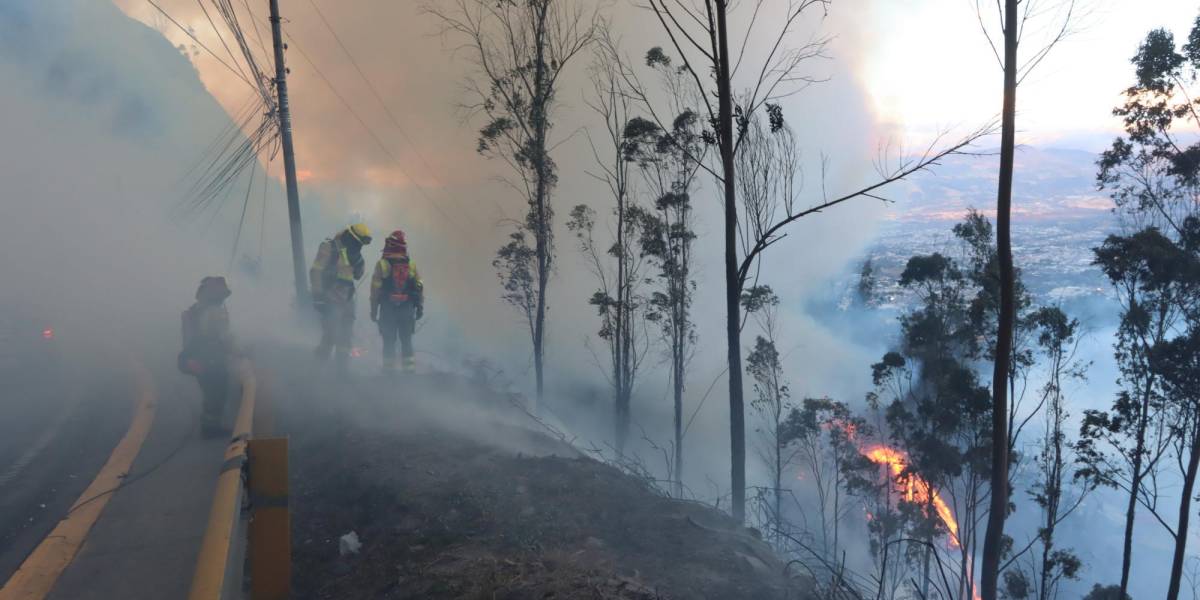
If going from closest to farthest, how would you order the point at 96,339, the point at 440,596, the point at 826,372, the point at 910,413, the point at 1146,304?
1. the point at 440,596
2. the point at 96,339
3. the point at 1146,304
4. the point at 910,413
5. the point at 826,372

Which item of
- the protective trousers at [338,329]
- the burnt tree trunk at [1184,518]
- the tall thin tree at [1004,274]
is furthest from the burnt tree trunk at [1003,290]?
the burnt tree trunk at [1184,518]

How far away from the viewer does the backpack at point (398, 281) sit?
1032cm

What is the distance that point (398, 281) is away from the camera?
10.4 meters

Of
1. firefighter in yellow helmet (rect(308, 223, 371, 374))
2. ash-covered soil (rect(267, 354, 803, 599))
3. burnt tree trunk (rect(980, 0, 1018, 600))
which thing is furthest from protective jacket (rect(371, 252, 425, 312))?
burnt tree trunk (rect(980, 0, 1018, 600))

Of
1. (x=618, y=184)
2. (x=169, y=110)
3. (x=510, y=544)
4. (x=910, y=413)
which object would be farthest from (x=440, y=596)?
(x=169, y=110)

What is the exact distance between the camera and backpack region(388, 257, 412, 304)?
1032 cm

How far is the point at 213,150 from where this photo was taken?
124ft

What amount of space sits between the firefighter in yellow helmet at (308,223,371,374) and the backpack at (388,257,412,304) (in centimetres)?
48

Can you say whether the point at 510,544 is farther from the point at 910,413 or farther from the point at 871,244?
the point at 871,244

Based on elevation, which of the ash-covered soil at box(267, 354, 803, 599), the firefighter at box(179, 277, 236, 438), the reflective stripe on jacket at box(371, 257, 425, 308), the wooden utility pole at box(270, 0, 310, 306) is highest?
the wooden utility pole at box(270, 0, 310, 306)

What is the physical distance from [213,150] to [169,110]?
2757 millimetres

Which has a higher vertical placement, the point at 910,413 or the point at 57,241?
the point at 57,241

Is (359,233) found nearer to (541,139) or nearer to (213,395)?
(213,395)

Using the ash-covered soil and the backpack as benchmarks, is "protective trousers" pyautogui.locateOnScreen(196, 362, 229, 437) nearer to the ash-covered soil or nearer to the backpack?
the ash-covered soil
